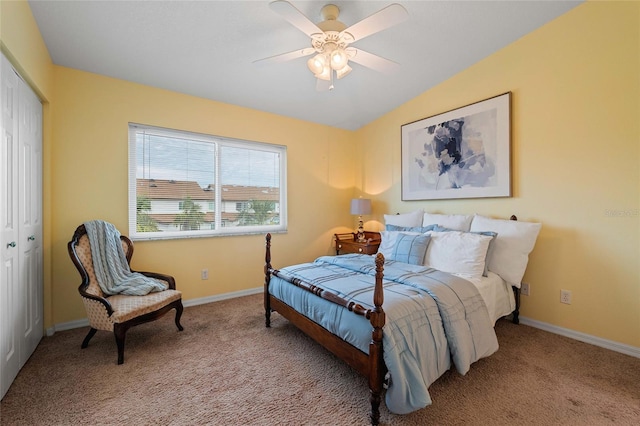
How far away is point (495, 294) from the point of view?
8.20ft

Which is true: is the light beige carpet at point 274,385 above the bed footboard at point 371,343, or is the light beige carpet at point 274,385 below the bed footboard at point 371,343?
below

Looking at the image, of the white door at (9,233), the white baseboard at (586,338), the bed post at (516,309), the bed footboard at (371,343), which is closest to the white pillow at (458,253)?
the bed post at (516,309)

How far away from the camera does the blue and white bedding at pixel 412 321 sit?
5.04ft

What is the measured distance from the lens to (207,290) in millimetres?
3523

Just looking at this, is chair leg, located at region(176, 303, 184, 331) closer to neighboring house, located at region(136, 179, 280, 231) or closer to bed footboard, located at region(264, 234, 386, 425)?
neighboring house, located at region(136, 179, 280, 231)

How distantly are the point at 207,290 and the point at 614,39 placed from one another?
4.78 m

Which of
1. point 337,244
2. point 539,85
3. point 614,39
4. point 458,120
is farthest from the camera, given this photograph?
point 337,244

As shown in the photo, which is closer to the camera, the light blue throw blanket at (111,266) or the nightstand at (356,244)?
the light blue throw blanket at (111,266)

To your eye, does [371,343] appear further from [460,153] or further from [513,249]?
[460,153]

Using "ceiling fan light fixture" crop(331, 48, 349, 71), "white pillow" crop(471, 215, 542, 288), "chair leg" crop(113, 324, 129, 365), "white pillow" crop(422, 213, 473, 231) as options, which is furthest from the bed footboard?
"white pillow" crop(422, 213, 473, 231)

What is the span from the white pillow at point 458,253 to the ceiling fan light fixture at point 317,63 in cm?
199

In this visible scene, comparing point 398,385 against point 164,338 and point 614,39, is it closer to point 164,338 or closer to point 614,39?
point 164,338

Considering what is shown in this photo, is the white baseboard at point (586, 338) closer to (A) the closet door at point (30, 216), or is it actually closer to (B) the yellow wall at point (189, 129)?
(B) the yellow wall at point (189, 129)

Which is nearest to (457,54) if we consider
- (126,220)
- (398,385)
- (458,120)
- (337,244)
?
(458,120)
